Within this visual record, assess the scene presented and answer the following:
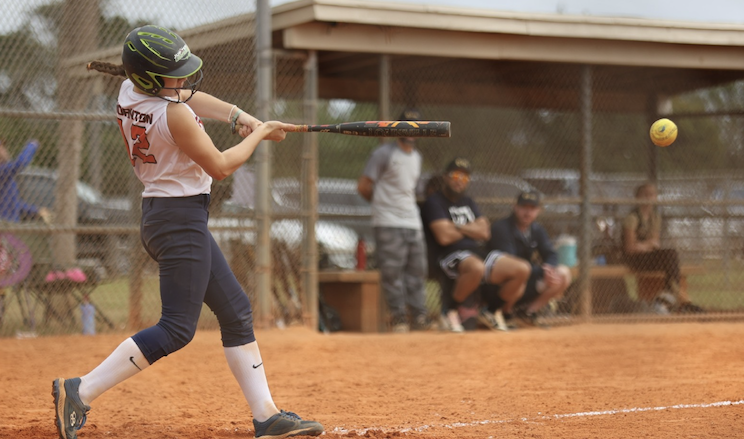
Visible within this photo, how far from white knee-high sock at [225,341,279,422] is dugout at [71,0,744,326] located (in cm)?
402

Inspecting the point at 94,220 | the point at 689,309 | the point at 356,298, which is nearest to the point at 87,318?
the point at 94,220

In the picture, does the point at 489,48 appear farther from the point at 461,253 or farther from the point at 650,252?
the point at 650,252

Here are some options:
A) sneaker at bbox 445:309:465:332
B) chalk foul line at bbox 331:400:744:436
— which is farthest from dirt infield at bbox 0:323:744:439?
sneaker at bbox 445:309:465:332

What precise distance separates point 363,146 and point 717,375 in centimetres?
1104

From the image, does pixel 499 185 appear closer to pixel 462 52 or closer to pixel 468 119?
pixel 468 119

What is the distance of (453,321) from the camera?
7.90m

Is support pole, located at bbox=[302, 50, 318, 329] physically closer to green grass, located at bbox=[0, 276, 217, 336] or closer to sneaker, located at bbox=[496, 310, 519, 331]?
green grass, located at bbox=[0, 276, 217, 336]

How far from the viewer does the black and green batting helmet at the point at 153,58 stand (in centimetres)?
317

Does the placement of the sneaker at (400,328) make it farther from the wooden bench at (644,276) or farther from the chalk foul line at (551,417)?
the chalk foul line at (551,417)

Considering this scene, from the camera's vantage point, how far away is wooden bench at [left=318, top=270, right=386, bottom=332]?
26.7 ft

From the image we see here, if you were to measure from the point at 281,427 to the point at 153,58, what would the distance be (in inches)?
64.1

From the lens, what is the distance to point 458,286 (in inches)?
309

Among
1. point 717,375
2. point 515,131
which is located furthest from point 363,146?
point 717,375

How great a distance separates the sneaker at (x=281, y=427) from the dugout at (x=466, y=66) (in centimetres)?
411
